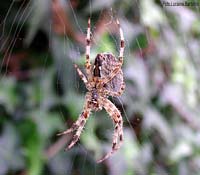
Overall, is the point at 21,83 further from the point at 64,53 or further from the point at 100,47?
the point at 100,47

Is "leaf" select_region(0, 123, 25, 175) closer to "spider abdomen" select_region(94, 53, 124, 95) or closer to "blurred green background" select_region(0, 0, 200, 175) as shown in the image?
"blurred green background" select_region(0, 0, 200, 175)

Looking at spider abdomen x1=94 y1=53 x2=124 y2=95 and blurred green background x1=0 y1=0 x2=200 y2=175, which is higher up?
spider abdomen x1=94 y1=53 x2=124 y2=95

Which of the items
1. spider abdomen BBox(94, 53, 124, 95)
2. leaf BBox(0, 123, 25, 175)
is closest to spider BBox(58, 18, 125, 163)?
spider abdomen BBox(94, 53, 124, 95)

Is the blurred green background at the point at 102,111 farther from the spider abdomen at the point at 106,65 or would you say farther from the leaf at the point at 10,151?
the spider abdomen at the point at 106,65

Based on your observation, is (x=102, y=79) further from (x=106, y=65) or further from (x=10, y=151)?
(x=10, y=151)

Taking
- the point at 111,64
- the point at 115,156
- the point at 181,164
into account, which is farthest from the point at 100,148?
the point at 111,64

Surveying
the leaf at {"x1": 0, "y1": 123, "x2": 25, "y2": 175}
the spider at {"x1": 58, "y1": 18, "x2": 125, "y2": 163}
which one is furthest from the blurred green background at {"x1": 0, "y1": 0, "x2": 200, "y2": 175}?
the spider at {"x1": 58, "y1": 18, "x2": 125, "y2": 163}

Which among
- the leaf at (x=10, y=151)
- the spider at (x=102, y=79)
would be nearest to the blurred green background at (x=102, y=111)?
the leaf at (x=10, y=151)

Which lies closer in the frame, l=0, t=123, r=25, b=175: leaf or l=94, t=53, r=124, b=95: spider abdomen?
l=94, t=53, r=124, b=95: spider abdomen

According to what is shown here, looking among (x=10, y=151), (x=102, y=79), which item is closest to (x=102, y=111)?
(x=10, y=151)
